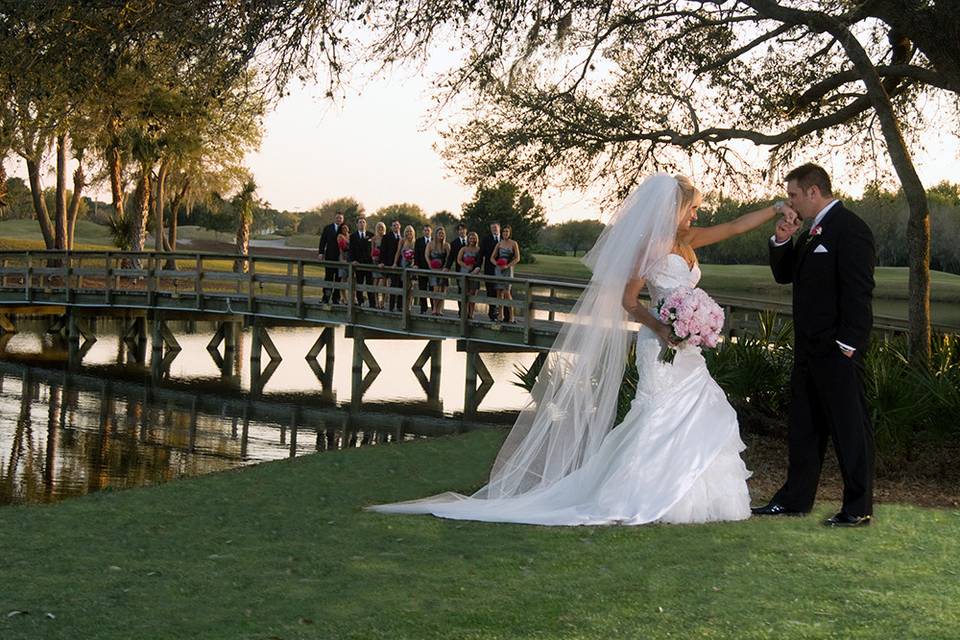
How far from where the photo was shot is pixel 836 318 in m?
7.40

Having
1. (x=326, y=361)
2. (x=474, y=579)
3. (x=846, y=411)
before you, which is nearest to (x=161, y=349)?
(x=326, y=361)

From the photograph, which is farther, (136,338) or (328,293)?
(136,338)

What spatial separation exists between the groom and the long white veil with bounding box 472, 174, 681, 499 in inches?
37.0

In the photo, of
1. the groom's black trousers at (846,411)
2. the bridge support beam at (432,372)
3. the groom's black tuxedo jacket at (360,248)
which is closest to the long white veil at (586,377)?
the groom's black trousers at (846,411)

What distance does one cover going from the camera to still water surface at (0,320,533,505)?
16.8 meters

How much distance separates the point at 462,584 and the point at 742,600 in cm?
142

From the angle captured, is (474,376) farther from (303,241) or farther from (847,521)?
(303,241)

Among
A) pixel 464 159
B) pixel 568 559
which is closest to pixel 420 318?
pixel 464 159

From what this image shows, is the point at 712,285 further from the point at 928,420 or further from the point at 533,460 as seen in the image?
the point at 533,460

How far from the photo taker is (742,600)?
571 cm

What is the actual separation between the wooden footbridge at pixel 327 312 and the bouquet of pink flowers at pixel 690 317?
309 inches

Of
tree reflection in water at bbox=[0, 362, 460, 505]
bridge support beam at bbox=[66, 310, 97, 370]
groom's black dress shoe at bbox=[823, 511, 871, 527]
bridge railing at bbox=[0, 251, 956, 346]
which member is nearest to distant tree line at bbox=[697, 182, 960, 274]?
bridge railing at bbox=[0, 251, 956, 346]

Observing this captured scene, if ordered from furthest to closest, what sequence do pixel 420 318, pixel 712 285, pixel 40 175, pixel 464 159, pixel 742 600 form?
pixel 712 285 → pixel 40 175 → pixel 420 318 → pixel 464 159 → pixel 742 600

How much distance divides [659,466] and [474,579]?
1.87 m
